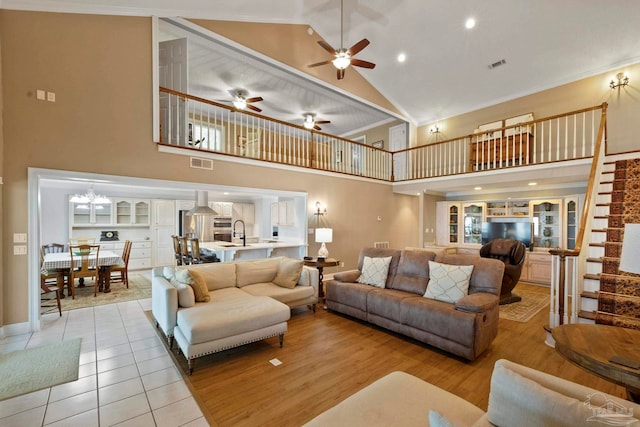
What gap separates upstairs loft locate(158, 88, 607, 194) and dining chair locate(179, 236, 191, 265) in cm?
220

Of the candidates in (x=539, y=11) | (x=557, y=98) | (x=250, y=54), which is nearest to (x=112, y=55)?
(x=250, y=54)

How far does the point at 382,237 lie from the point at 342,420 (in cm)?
704

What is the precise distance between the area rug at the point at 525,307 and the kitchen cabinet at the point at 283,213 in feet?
14.9

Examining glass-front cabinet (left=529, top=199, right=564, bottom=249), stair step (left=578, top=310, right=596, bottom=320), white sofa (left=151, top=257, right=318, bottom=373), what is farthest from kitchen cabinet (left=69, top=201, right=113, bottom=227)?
glass-front cabinet (left=529, top=199, right=564, bottom=249)

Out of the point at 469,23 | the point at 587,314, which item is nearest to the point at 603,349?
the point at 587,314

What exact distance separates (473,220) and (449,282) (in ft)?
18.4

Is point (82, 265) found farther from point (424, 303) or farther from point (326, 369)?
point (424, 303)

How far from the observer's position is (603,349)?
1697mm

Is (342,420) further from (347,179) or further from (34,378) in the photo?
(347,179)

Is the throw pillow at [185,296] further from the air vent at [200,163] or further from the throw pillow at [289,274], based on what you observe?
the air vent at [200,163]

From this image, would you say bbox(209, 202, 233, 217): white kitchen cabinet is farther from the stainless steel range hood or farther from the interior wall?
the interior wall

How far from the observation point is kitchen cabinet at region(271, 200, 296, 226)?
686 centimetres

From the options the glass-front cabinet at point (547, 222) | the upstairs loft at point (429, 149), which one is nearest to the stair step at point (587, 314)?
the upstairs loft at point (429, 149)

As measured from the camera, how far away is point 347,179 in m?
7.36
